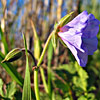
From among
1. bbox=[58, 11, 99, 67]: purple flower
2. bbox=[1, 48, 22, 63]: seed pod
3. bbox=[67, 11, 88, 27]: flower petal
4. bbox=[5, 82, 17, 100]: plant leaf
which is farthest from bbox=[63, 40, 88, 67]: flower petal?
bbox=[5, 82, 17, 100]: plant leaf

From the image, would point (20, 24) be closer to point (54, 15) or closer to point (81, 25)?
point (54, 15)

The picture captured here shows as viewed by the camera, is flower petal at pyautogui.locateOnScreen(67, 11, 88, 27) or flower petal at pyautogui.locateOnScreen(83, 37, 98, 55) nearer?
flower petal at pyautogui.locateOnScreen(67, 11, 88, 27)

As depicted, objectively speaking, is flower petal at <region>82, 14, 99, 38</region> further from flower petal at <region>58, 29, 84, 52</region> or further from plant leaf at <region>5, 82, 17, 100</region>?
plant leaf at <region>5, 82, 17, 100</region>

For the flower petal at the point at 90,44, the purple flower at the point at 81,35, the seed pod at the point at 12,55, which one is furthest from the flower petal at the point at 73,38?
the seed pod at the point at 12,55

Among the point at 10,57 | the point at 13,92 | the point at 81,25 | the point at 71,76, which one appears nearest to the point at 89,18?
the point at 81,25

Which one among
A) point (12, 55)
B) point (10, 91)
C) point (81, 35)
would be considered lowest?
point (10, 91)

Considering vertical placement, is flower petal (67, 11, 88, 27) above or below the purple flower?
above

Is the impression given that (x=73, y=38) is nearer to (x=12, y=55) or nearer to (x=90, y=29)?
(x=90, y=29)

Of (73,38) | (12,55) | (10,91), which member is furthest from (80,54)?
(10,91)

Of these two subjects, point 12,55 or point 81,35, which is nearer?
point 81,35
